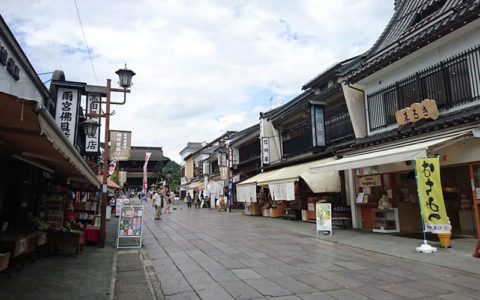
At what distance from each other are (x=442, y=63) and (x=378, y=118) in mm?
3496

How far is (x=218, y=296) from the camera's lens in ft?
18.8

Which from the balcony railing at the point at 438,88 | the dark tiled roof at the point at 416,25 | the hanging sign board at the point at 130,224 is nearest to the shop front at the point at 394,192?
the balcony railing at the point at 438,88

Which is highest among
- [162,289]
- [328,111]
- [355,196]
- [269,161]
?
[328,111]

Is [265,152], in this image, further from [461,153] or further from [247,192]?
[461,153]

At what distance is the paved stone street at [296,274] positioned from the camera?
5836 millimetres

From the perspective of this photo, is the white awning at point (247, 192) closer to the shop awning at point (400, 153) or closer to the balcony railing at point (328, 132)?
the balcony railing at point (328, 132)

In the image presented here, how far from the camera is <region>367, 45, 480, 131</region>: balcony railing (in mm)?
10234

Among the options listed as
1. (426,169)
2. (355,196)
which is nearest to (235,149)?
(355,196)

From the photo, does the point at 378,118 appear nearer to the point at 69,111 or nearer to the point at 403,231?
the point at 403,231

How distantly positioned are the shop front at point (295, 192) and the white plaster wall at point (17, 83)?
11226mm

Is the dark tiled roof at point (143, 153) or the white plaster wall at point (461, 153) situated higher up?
the dark tiled roof at point (143, 153)

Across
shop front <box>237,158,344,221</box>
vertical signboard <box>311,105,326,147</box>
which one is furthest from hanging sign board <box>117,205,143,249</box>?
vertical signboard <box>311,105,326,147</box>

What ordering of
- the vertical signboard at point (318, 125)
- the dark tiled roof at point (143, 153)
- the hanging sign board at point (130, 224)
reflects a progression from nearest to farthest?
the hanging sign board at point (130, 224), the vertical signboard at point (318, 125), the dark tiled roof at point (143, 153)

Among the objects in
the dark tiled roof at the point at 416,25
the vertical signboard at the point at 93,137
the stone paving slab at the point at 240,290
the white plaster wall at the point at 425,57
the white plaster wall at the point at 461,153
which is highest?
the dark tiled roof at the point at 416,25
